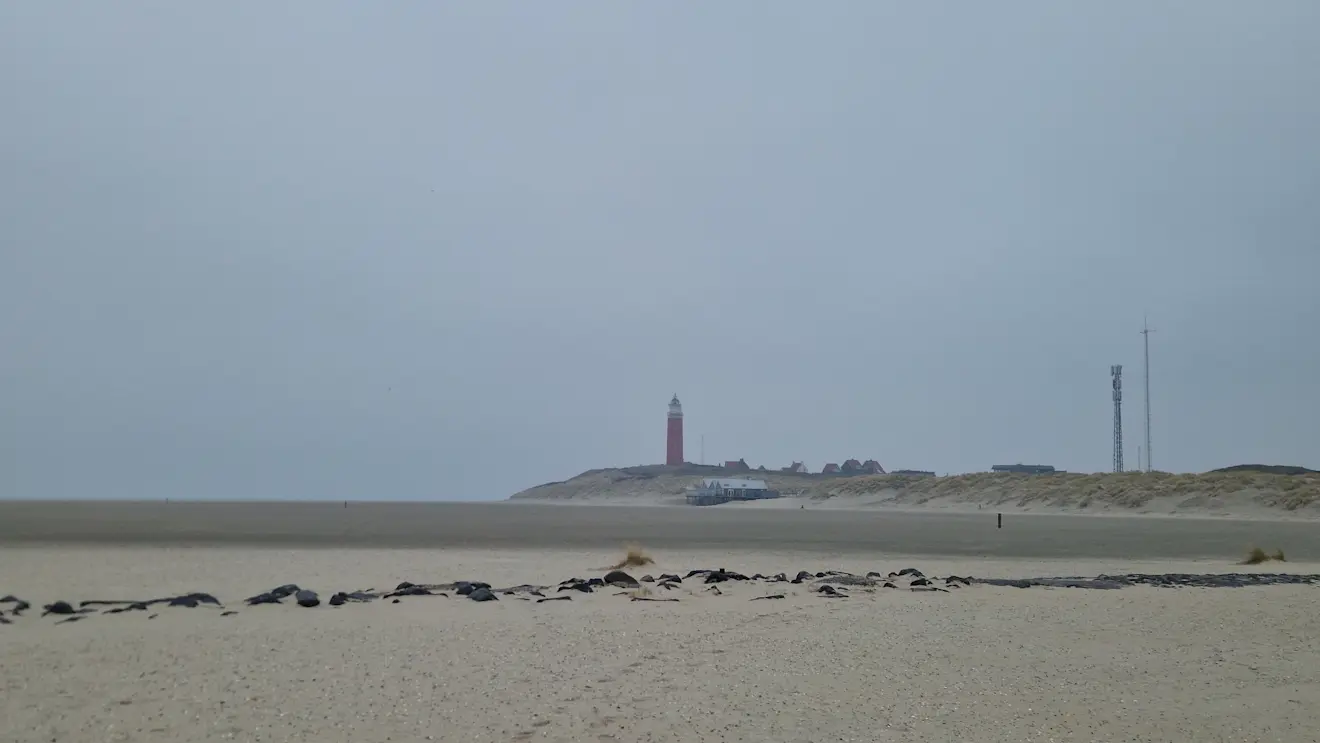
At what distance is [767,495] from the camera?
343ft

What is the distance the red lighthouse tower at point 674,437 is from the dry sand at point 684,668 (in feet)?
401

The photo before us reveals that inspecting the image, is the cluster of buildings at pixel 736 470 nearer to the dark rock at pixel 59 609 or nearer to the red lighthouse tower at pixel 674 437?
the red lighthouse tower at pixel 674 437

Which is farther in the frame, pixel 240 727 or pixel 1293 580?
pixel 1293 580

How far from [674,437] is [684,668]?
129 metres

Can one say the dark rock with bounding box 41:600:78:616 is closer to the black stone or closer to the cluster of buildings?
the black stone

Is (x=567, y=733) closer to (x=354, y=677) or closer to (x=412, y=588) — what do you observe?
(x=354, y=677)

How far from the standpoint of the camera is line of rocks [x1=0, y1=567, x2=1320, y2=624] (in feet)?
36.5

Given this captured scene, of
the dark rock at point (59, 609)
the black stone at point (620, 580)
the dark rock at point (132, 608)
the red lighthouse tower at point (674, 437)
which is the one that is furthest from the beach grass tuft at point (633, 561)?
the red lighthouse tower at point (674, 437)

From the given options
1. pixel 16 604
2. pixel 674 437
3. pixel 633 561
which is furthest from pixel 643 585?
pixel 674 437

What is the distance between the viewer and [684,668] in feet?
25.4

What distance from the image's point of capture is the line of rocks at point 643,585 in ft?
36.5

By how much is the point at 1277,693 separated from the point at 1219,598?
239 inches

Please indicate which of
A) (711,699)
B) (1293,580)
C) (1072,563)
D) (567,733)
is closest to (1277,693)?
(711,699)

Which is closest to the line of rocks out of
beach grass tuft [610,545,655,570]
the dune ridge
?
beach grass tuft [610,545,655,570]
